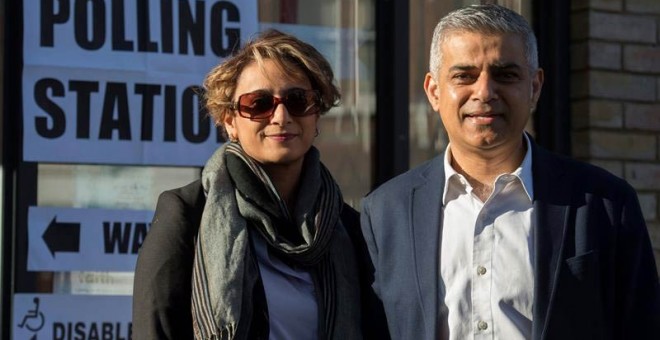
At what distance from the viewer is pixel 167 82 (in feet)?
19.2

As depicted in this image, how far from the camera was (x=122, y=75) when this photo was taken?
5.78 meters

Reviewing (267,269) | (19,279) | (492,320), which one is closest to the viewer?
(492,320)

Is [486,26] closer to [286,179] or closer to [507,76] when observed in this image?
[507,76]

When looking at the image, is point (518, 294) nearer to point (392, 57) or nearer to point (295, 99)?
point (295, 99)

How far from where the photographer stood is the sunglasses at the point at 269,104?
12.4ft

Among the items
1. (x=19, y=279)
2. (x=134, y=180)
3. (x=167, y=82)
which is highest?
(x=167, y=82)

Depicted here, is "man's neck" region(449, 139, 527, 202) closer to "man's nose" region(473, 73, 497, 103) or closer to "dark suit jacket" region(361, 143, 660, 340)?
"dark suit jacket" region(361, 143, 660, 340)

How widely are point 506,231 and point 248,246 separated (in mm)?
685

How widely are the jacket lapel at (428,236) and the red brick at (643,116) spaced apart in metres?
3.04

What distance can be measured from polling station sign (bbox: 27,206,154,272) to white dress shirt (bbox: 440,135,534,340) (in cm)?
238

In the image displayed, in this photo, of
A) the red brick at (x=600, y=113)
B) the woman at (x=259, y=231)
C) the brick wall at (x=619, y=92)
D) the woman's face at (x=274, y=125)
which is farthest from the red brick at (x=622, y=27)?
the woman's face at (x=274, y=125)

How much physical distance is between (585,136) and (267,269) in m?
3.18

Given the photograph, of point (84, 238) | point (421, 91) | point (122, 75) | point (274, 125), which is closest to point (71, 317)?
A: point (84, 238)

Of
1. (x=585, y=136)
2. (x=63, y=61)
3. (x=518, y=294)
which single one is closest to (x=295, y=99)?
(x=518, y=294)
